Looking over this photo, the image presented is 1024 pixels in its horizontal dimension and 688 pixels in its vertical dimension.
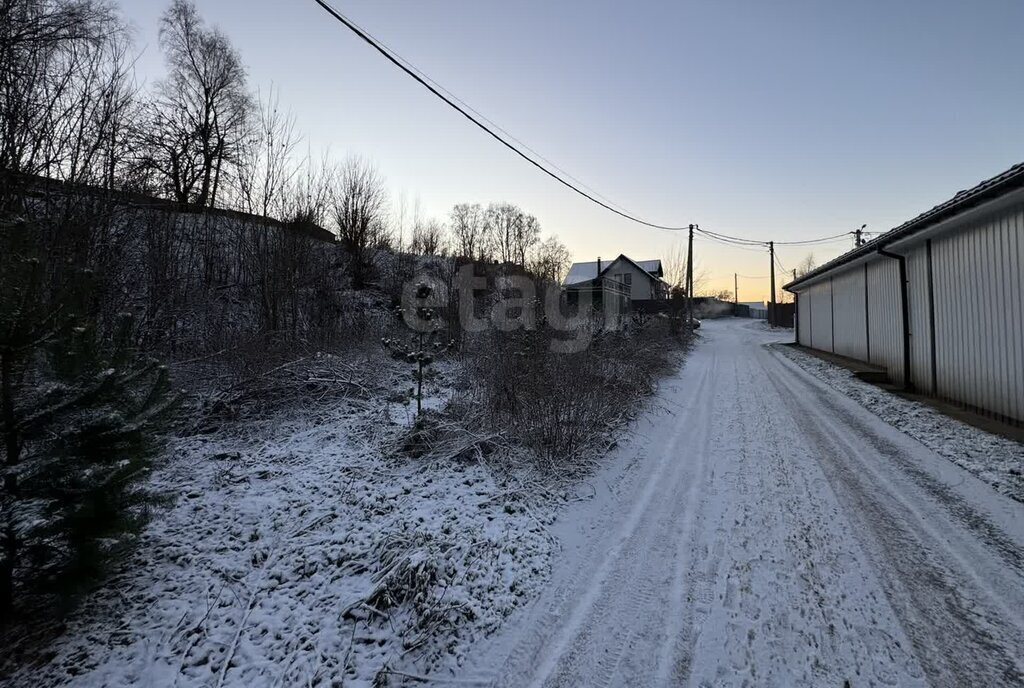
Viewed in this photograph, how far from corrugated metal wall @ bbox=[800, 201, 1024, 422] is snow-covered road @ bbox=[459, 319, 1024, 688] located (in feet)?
8.38

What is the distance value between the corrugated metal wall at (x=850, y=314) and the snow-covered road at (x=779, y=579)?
8.65m

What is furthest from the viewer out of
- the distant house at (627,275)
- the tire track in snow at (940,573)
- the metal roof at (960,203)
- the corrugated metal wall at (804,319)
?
the distant house at (627,275)

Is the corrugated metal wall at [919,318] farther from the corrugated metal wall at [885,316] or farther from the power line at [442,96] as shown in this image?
the power line at [442,96]

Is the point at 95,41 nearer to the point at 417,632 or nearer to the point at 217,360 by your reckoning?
the point at 217,360

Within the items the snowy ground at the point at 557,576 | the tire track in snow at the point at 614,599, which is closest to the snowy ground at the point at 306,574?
the snowy ground at the point at 557,576

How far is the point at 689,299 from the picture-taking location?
85.0 ft

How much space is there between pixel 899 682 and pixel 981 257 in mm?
7770

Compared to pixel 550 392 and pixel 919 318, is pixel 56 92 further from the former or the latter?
pixel 919 318

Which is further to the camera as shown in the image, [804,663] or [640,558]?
[640,558]

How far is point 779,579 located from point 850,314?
45.3ft

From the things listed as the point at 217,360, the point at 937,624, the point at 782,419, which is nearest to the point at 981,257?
the point at 782,419

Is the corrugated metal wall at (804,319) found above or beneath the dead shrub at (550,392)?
above

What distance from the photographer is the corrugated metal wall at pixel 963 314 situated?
20.3 ft

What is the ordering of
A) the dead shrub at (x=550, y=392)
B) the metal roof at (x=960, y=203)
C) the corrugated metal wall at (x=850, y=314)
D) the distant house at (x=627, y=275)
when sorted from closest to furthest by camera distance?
the dead shrub at (x=550, y=392)
the metal roof at (x=960, y=203)
the corrugated metal wall at (x=850, y=314)
the distant house at (x=627, y=275)
